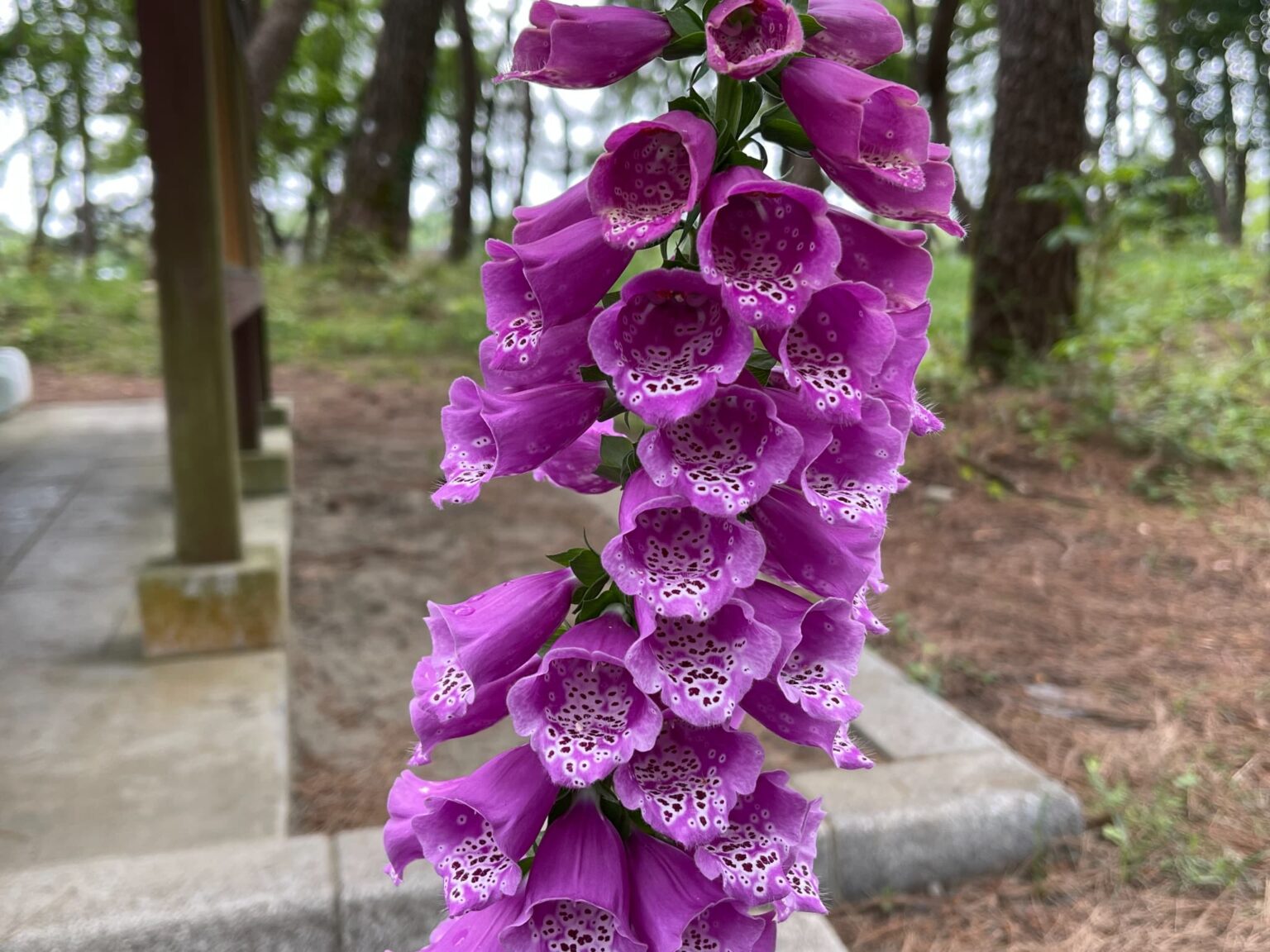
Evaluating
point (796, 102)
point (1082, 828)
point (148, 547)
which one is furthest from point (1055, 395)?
point (796, 102)

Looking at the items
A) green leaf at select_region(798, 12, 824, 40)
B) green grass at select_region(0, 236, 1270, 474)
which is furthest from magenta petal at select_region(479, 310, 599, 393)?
green grass at select_region(0, 236, 1270, 474)

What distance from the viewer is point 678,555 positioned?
3.04ft

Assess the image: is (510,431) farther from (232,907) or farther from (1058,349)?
(1058,349)

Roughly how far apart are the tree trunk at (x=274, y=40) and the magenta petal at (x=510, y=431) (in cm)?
1220

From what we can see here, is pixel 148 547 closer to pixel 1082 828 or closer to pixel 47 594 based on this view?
pixel 47 594

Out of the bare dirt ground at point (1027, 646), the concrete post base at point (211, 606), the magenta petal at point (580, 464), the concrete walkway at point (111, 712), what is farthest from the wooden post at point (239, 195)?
the magenta petal at point (580, 464)

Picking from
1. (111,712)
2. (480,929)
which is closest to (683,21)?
(480,929)

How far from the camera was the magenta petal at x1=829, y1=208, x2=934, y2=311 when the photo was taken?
1010 mm

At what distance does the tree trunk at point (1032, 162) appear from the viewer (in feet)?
20.8

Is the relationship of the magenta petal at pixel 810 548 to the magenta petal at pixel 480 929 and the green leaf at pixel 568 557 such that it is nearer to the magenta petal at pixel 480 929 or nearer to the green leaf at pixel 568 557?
the green leaf at pixel 568 557

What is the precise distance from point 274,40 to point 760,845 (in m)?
13.2

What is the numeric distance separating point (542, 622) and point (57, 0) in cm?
2084

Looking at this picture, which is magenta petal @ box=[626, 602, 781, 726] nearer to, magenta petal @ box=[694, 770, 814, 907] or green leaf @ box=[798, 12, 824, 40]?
magenta petal @ box=[694, 770, 814, 907]

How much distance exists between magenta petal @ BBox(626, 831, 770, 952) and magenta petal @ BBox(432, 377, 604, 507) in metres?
A: 0.43
